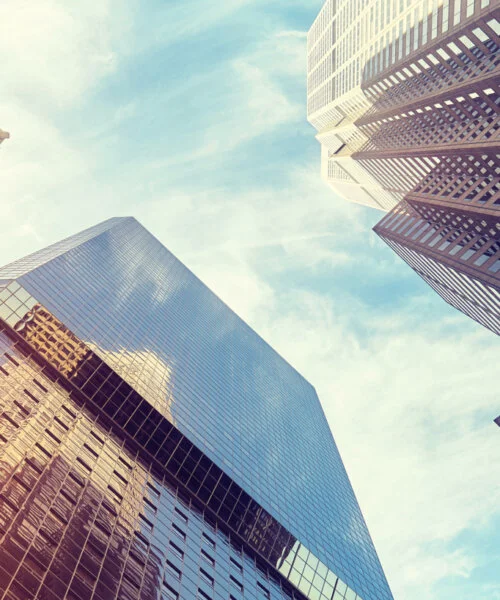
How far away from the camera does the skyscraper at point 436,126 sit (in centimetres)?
6556

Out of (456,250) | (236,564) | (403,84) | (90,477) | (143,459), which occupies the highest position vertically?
(403,84)

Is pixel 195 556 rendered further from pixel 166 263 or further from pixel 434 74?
pixel 166 263

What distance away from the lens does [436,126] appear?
8806 cm

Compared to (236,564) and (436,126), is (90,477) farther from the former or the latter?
(436,126)

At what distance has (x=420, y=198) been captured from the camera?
8344cm

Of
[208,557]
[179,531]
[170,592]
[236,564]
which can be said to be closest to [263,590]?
[236,564]

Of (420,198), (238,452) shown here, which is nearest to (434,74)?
(420,198)

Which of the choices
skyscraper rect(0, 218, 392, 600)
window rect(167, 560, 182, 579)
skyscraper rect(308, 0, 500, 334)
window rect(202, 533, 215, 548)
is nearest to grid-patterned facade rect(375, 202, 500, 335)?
skyscraper rect(308, 0, 500, 334)

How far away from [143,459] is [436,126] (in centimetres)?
7005

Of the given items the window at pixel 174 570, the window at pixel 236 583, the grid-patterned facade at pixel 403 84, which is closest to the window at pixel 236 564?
the window at pixel 236 583

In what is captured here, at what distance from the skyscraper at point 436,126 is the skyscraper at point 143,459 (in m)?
43.6

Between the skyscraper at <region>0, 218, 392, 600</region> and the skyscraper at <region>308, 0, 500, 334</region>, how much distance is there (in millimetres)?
43626

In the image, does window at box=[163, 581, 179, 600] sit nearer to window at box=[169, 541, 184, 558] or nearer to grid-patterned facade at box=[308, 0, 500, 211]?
window at box=[169, 541, 184, 558]

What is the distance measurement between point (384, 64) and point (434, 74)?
18.2 m
